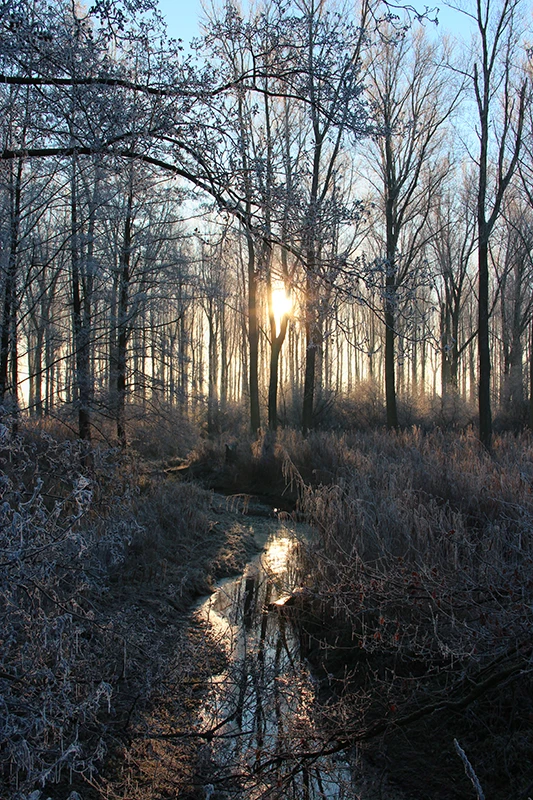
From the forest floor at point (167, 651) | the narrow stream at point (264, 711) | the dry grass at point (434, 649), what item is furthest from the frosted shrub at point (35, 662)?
the dry grass at point (434, 649)

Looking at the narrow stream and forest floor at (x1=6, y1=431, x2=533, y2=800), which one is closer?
forest floor at (x1=6, y1=431, x2=533, y2=800)

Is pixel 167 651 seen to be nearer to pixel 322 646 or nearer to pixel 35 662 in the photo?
pixel 322 646

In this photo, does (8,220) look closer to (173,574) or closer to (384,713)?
(173,574)

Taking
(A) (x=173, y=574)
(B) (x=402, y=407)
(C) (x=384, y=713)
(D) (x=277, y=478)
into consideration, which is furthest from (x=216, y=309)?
(C) (x=384, y=713)

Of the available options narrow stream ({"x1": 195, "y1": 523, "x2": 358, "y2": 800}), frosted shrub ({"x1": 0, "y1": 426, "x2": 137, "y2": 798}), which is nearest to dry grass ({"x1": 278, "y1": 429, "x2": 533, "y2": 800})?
narrow stream ({"x1": 195, "y1": 523, "x2": 358, "y2": 800})

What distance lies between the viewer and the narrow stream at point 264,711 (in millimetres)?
3021

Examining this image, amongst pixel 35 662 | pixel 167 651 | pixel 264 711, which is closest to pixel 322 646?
pixel 264 711

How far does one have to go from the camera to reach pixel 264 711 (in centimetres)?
374

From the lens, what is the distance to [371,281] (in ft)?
13.2

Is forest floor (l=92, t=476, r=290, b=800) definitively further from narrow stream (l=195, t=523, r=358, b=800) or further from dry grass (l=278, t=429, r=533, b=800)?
dry grass (l=278, t=429, r=533, b=800)

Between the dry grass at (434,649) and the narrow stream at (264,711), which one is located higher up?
the dry grass at (434,649)

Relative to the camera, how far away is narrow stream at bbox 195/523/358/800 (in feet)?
9.91

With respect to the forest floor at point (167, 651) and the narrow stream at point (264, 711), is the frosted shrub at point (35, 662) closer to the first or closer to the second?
the forest floor at point (167, 651)

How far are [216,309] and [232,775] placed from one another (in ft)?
104
